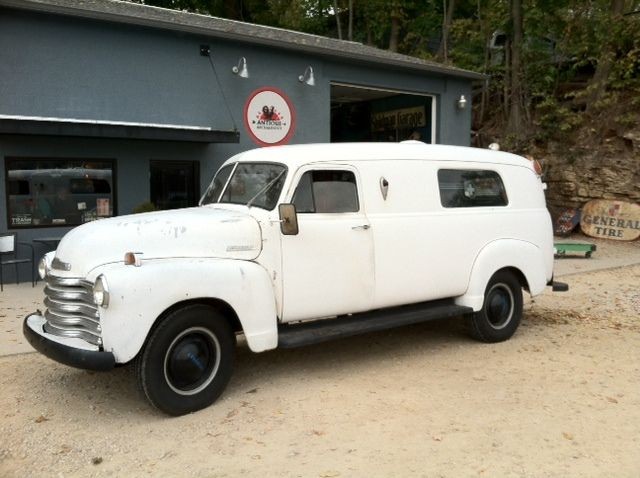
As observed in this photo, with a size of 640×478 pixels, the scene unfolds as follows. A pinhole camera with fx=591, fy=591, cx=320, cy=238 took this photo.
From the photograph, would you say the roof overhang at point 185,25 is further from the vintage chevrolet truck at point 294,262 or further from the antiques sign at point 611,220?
the vintage chevrolet truck at point 294,262

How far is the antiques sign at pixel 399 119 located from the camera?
15.5 m

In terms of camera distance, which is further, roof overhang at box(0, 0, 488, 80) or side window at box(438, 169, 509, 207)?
roof overhang at box(0, 0, 488, 80)

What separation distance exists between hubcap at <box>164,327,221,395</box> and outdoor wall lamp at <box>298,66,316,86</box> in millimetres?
8462

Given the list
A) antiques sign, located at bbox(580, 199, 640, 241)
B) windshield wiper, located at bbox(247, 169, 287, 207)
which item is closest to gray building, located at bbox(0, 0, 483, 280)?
windshield wiper, located at bbox(247, 169, 287, 207)

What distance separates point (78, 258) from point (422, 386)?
9.71 feet

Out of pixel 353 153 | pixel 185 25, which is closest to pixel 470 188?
pixel 353 153

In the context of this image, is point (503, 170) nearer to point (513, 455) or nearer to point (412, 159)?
point (412, 159)

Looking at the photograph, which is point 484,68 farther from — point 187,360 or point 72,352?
point 72,352

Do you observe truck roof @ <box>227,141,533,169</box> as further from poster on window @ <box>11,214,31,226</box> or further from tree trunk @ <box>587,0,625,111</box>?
tree trunk @ <box>587,0,625,111</box>

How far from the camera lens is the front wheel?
6.30m

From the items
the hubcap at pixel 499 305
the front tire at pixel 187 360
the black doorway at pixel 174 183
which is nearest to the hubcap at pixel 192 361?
the front tire at pixel 187 360

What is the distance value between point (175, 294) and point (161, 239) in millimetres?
480

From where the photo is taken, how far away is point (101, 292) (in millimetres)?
3992

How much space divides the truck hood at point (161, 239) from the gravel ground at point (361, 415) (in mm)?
1173
